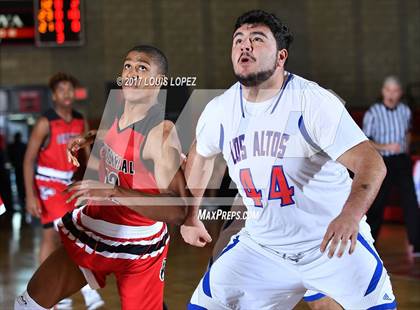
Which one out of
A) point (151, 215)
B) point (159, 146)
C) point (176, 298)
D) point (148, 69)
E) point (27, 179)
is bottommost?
point (176, 298)

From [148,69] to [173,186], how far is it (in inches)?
23.3

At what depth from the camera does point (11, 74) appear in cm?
1485

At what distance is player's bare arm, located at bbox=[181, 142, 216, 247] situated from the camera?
3902 millimetres

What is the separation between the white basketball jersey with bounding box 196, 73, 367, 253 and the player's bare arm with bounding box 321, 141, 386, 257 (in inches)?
5.6

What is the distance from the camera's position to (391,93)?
826 centimetres

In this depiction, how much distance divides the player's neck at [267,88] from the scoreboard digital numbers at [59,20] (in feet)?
30.7

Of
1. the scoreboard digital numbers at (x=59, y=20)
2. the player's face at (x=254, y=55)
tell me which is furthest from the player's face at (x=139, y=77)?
the scoreboard digital numbers at (x=59, y=20)

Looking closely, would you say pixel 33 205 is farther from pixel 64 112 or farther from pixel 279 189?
pixel 279 189

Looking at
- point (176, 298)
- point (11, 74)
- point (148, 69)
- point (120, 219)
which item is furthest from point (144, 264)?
point (11, 74)

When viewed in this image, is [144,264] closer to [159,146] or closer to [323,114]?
[159,146]

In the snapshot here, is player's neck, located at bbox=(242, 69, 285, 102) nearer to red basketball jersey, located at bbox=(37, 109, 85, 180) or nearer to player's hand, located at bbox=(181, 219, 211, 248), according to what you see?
player's hand, located at bbox=(181, 219, 211, 248)

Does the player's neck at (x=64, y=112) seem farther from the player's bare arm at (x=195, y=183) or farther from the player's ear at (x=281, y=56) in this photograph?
the player's ear at (x=281, y=56)

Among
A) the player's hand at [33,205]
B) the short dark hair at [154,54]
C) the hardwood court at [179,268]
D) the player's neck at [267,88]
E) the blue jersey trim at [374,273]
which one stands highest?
the short dark hair at [154,54]

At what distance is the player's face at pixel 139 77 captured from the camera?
4.06m
